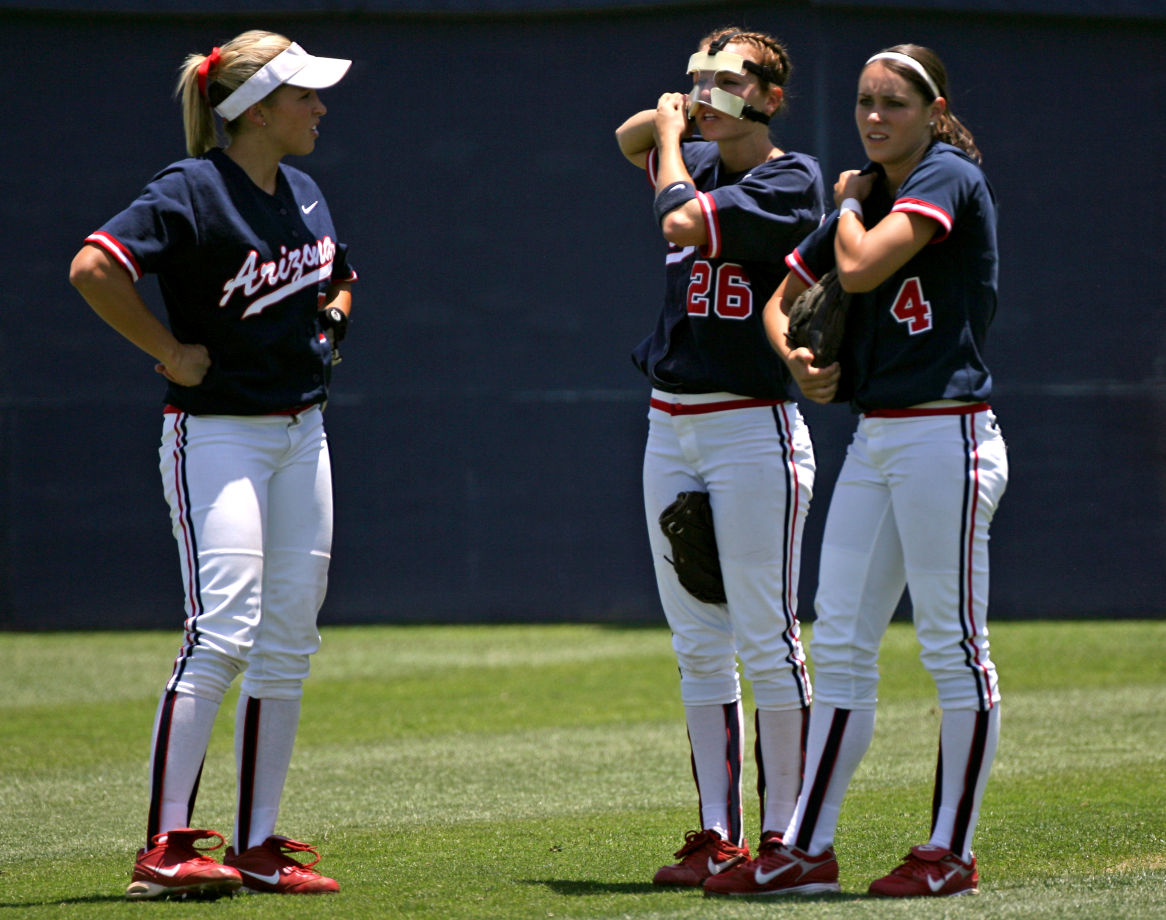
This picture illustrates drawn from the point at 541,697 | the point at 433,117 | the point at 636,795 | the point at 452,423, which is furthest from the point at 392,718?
the point at 433,117

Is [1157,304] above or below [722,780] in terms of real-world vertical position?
above

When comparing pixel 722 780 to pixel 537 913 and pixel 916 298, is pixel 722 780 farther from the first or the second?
pixel 916 298

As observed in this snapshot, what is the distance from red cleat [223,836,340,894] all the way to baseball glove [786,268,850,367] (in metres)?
1.69

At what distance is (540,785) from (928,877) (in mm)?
2476

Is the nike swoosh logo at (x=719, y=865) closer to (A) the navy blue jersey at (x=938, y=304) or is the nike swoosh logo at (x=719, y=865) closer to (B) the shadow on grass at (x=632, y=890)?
(B) the shadow on grass at (x=632, y=890)

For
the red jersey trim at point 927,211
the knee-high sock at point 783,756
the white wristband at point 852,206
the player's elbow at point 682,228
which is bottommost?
the knee-high sock at point 783,756

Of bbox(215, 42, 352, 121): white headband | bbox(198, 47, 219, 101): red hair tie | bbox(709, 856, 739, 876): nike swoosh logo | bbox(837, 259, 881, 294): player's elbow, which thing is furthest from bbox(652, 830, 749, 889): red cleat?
bbox(198, 47, 219, 101): red hair tie

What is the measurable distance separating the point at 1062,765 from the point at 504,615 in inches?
258

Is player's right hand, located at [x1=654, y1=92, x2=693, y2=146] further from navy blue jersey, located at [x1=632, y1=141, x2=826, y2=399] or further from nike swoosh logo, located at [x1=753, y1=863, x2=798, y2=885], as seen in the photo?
nike swoosh logo, located at [x1=753, y1=863, x2=798, y2=885]

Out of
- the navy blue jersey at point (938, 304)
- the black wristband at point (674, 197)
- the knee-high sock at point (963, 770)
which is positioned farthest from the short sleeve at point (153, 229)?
the knee-high sock at point (963, 770)

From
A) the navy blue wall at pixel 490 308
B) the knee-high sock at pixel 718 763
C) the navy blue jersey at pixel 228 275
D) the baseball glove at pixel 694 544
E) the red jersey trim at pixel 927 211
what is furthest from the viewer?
the navy blue wall at pixel 490 308

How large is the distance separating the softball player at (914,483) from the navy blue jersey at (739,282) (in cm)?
20

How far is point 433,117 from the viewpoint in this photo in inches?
469

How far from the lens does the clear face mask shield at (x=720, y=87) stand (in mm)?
3588
